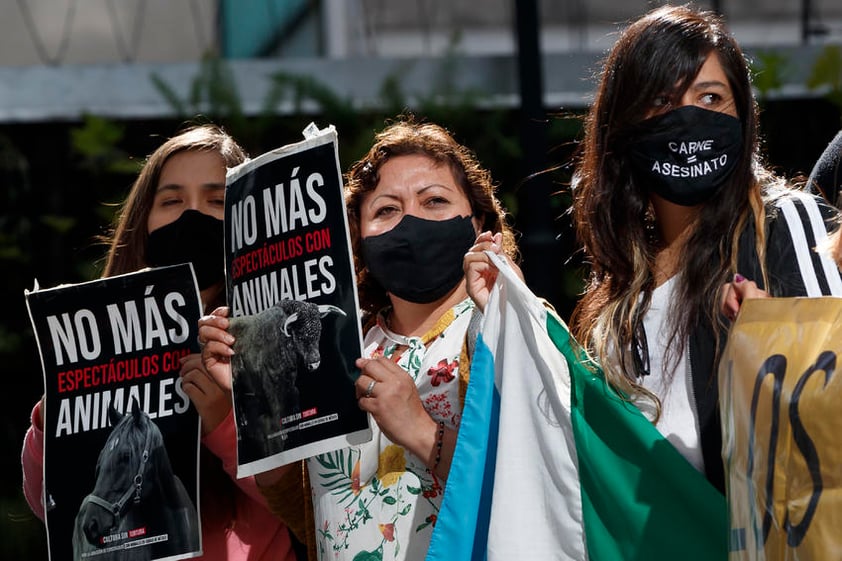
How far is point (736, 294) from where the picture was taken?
254 centimetres

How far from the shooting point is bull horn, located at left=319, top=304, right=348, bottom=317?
114 inches

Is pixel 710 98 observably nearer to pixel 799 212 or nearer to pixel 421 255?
pixel 799 212

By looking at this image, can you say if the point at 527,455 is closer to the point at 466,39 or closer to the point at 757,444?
the point at 757,444

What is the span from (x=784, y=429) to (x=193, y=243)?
176 centimetres

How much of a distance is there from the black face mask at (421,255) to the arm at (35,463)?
40.3 inches

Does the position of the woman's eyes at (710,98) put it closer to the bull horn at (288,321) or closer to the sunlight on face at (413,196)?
the sunlight on face at (413,196)

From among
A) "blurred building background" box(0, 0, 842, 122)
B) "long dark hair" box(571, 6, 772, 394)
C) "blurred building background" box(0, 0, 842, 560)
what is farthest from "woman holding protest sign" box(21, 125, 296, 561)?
"blurred building background" box(0, 0, 842, 122)

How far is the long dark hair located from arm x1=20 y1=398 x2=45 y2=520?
1475 mm

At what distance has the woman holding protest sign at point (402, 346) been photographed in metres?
2.91

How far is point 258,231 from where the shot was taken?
306cm

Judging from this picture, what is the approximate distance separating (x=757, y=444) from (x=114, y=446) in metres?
1.66

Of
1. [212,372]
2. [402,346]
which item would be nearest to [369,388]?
[402,346]

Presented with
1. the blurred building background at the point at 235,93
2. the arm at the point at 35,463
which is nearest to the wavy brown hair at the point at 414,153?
A: the arm at the point at 35,463

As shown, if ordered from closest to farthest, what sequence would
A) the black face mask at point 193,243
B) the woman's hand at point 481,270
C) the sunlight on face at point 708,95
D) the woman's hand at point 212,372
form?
the sunlight on face at point 708,95, the woman's hand at point 481,270, the woman's hand at point 212,372, the black face mask at point 193,243
